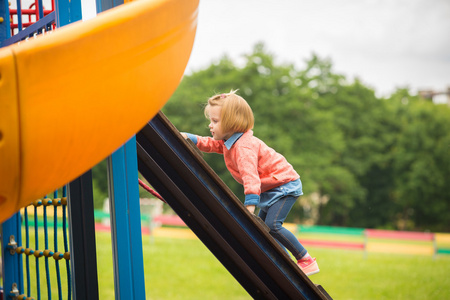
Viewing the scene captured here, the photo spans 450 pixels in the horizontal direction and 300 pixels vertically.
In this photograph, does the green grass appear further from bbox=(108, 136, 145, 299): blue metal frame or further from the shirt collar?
bbox=(108, 136, 145, 299): blue metal frame

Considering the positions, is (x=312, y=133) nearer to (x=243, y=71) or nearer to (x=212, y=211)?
(x=243, y=71)

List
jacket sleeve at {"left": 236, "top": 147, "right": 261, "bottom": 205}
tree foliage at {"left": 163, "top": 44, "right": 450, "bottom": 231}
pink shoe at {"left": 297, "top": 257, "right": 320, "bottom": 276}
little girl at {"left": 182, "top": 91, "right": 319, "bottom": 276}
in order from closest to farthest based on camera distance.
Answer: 1. jacket sleeve at {"left": 236, "top": 147, "right": 261, "bottom": 205}
2. little girl at {"left": 182, "top": 91, "right": 319, "bottom": 276}
3. pink shoe at {"left": 297, "top": 257, "right": 320, "bottom": 276}
4. tree foliage at {"left": 163, "top": 44, "right": 450, "bottom": 231}

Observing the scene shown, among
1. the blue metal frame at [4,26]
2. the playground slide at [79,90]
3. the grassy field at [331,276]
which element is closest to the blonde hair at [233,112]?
the playground slide at [79,90]

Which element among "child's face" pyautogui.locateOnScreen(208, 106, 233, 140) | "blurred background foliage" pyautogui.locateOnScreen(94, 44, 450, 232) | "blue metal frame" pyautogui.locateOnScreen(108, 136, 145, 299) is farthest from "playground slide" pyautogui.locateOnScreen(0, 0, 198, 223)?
"blurred background foliage" pyautogui.locateOnScreen(94, 44, 450, 232)

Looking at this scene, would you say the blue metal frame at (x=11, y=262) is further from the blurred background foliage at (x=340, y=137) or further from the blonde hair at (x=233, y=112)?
the blurred background foliage at (x=340, y=137)

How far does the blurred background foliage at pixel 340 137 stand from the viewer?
2608 cm

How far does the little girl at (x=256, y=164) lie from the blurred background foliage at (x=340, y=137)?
74.1 ft

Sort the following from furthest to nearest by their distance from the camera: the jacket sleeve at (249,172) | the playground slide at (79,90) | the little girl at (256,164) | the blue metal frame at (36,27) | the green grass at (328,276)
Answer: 1. the green grass at (328,276)
2. the little girl at (256,164)
3. the jacket sleeve at (249,172)
4. the blue metal frame at (36,27)
5. the playground slide at (79,90)

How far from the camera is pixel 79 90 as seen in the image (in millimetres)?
1342

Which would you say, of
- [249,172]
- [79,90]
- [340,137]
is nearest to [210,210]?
[249,172]

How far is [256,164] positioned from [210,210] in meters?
0.40

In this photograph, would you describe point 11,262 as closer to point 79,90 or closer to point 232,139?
point 232,139

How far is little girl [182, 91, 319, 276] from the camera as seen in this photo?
259 cm

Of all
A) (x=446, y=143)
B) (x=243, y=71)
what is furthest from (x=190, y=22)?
(x=446, y=143)
